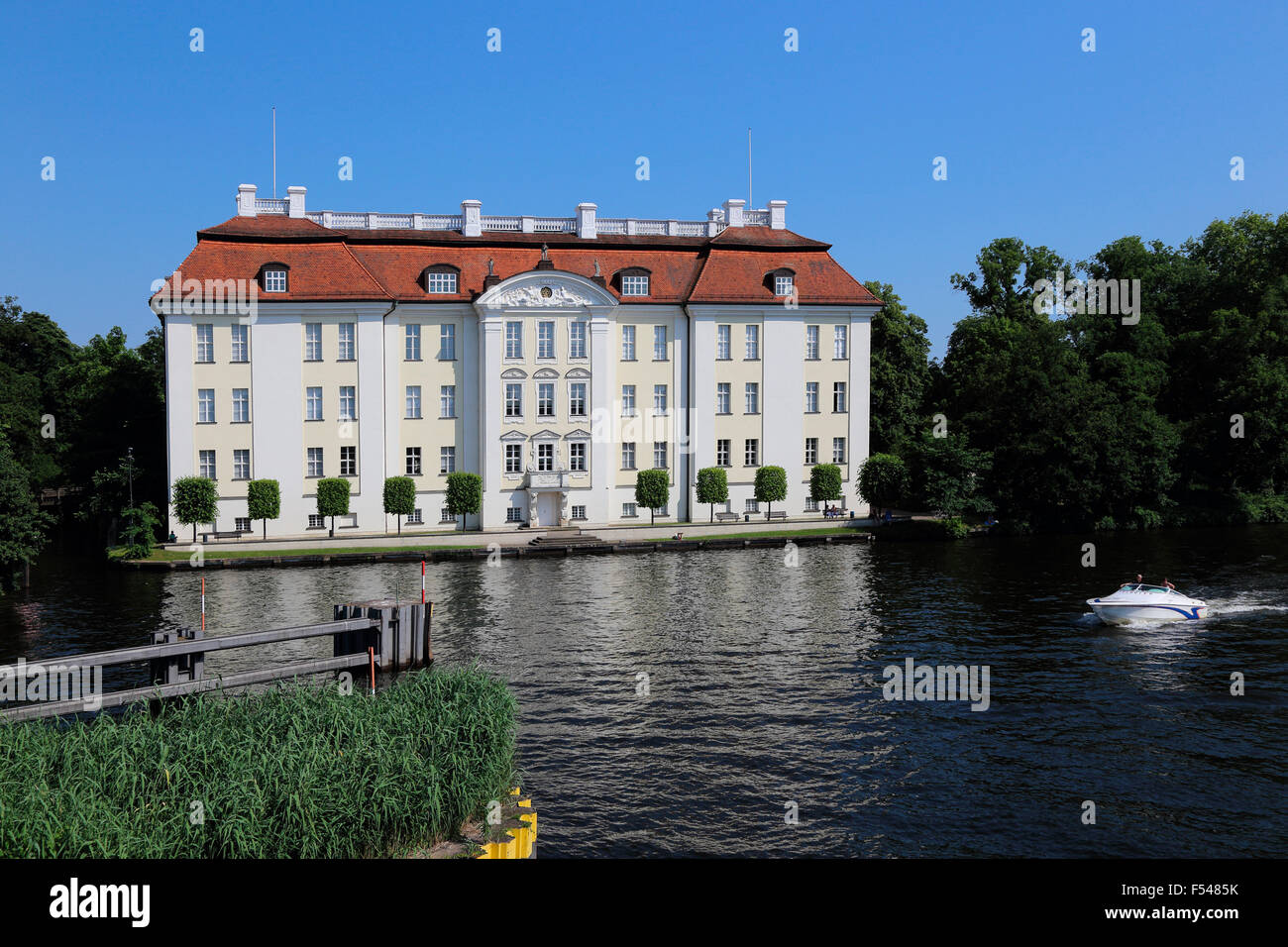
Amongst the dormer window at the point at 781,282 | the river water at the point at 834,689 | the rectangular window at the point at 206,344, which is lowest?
the river water at the point at 834,689

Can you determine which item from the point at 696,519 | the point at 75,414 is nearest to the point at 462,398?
the point at 696,519

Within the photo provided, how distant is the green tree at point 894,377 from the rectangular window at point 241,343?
156 feet

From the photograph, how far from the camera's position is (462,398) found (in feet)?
218

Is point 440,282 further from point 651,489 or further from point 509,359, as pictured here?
point 651,489

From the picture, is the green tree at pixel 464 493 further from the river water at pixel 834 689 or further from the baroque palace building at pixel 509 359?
the river water at pixel 834 689

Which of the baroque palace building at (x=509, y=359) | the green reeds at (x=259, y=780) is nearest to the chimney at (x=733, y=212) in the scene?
the baroque palace building at (x=509, y=359)

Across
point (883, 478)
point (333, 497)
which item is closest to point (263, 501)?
point (333, 497)

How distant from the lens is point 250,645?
29.4m

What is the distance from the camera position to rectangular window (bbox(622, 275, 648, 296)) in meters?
68.8

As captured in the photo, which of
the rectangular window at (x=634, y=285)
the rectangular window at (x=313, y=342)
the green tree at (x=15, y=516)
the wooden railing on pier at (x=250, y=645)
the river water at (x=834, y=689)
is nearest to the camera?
the river water at (x=834, y=689)

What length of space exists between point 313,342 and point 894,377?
45725mm

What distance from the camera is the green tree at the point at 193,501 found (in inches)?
2319

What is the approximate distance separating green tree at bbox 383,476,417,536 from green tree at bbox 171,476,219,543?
10221 mm
